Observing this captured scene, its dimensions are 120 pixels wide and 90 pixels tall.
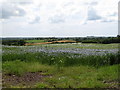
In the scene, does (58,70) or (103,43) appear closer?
(58,70)

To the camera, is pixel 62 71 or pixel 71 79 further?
pixel 62 71

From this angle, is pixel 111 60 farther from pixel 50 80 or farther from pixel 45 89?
pixel 45 89

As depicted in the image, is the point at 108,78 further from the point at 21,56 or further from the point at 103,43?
the point at 103,43

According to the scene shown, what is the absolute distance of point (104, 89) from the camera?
5242 mm

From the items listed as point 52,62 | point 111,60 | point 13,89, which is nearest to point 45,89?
point 13,89

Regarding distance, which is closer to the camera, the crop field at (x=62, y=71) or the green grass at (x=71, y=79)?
the green grass at (x=71, y=79)

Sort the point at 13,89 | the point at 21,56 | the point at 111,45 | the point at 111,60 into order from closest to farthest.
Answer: the point at 13,89 < the point at 111,60 < the point at 21,56 < the point at 111,45

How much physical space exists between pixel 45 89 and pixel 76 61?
4776 millimetres

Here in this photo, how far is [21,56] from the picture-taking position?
11.5 metres

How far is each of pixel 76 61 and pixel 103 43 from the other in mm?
6280

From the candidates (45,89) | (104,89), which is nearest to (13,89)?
(45,89)

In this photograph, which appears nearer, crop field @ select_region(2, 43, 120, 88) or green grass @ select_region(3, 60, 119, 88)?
green grass @ select_region(3, 60, 119, 88)

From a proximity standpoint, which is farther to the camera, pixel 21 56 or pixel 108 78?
pixel 21 56

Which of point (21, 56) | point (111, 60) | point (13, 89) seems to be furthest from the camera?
point (21, 56)
